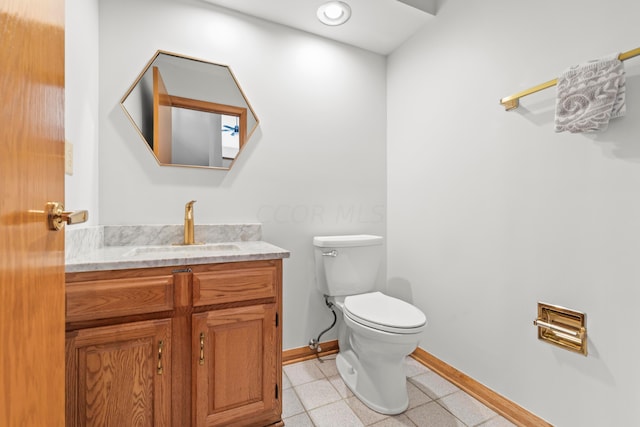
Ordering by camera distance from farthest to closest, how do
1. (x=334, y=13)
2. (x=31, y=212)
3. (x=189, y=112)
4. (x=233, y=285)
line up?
(x=334, y=13), (x=189, y=112), (x=233, y=285), (x=31, y=212)

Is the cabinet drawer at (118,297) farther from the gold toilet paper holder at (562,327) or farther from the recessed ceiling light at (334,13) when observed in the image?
the recessed ceiling light at (334,13)

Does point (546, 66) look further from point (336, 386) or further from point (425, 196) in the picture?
point (336, 386)

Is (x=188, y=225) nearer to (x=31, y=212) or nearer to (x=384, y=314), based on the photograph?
(x=31, y=212)

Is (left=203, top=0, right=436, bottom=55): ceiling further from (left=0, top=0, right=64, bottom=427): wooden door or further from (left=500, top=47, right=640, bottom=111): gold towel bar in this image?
(left=0, top=0, right=64, bottom=427): wooden door

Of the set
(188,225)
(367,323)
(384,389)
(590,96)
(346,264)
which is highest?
(590,96)

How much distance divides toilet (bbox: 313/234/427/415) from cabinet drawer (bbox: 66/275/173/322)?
0.89 meters

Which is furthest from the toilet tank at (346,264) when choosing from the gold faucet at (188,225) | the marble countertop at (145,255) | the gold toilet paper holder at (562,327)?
the gold toilet paper holder at (562,327)

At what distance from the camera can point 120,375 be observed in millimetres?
1037

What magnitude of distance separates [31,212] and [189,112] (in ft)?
4.11

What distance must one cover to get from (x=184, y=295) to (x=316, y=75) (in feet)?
5.28

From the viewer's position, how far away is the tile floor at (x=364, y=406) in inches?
54.1

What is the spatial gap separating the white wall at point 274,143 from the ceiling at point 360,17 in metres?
0.07

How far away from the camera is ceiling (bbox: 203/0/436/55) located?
1.72m

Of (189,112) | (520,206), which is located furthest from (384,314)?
(189,112)
